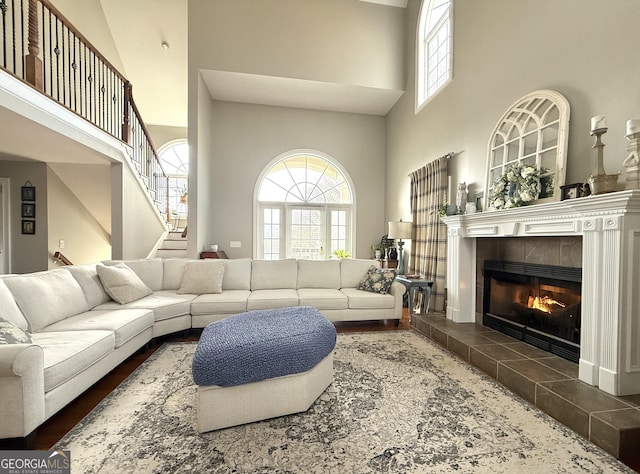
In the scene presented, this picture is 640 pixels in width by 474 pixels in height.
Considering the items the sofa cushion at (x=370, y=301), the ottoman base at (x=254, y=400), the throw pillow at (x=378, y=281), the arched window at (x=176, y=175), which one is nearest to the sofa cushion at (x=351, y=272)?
the throw pillow at (x=378, y=281)

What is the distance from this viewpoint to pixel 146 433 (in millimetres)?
1753

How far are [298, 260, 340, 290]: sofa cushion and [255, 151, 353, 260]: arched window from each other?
177cm

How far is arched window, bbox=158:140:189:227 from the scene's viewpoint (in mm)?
7598

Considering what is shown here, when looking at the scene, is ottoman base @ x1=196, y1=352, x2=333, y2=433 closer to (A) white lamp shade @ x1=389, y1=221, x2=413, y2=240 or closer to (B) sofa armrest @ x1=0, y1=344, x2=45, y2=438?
(B) sofa armrest @ x1=0, y1=344, x2=45, y2=438

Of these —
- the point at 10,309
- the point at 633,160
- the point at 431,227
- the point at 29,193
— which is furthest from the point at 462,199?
the point at 29,193

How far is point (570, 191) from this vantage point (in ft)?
7.37

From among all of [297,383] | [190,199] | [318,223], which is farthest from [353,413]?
[318,223]

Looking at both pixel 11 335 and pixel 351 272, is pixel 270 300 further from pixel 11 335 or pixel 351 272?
pixel 11 335

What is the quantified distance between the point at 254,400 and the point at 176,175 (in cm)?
718

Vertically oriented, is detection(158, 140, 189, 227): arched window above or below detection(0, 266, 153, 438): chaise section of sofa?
above

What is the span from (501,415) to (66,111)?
4978 mm

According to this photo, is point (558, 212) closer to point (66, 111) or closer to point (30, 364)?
point (30, 364)

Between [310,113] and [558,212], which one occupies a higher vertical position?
[310,113]

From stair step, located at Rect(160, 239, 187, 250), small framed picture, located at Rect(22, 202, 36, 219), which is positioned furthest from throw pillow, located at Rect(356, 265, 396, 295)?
small framed picture, located at Rect(22, 202, 36, 219)
